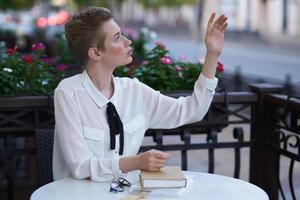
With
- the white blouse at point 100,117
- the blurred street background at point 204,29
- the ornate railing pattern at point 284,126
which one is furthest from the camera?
the blurred street background at point 204,29

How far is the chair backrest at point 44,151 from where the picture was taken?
3.10 metres

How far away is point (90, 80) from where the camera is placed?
2.79 m

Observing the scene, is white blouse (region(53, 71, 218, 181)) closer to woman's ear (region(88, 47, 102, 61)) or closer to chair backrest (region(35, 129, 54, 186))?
woman's ear (region(88, 47, 102, 61))

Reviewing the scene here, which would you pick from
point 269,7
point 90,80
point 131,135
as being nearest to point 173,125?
point 131,135

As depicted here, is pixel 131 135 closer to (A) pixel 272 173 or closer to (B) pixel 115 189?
(B) pixel 115 189

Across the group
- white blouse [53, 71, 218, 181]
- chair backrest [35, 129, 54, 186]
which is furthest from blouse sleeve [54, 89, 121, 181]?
chair backrest [35, 129, 54, 186]

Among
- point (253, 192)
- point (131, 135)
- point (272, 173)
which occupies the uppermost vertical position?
point (131, 135)

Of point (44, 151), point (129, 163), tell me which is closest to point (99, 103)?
point (129, 163)

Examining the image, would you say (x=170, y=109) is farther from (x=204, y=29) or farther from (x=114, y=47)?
(x=204, y=29)

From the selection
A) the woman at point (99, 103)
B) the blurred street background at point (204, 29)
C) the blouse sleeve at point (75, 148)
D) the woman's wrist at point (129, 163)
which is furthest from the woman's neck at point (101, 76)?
the blurred street background at point (204, 29)

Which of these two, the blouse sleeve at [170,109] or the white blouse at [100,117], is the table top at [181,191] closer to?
the white blouse at [100,117]

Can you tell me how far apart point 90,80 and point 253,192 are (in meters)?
0.92

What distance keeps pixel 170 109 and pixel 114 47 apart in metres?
0.49

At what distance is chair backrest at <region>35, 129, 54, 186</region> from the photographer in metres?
3.10
